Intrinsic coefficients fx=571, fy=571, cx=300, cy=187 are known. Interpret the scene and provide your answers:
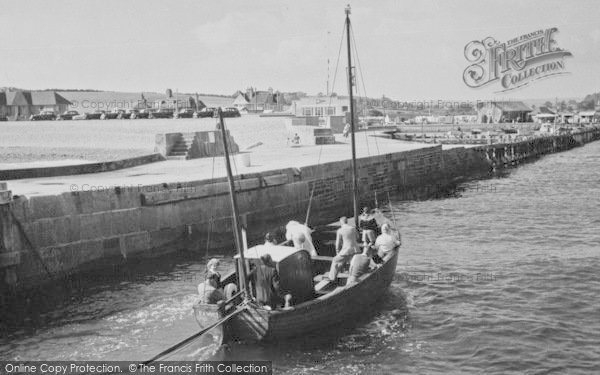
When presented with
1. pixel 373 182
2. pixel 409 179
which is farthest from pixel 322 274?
pixel 409 179

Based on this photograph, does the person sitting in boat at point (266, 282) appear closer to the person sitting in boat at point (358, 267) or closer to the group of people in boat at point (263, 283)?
the group of people in boat at point (263, 283)

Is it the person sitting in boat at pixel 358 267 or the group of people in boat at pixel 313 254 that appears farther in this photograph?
the person sitting in boat at pixel 358 267

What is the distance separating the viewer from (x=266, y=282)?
1241cm

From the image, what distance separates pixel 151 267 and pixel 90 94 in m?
97.7

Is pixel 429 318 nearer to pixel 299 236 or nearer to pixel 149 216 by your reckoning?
pixel 299 236

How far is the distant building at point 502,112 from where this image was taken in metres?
106

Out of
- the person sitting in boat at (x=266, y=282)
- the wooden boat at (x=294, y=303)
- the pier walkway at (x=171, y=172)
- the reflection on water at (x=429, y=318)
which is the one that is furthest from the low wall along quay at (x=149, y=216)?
the person sitting in boat at (x=266, y=282)

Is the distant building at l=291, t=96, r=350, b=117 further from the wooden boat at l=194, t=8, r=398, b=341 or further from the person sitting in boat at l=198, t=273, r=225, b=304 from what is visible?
the person sitting in boat at l=198, t=273, r=225, b=304

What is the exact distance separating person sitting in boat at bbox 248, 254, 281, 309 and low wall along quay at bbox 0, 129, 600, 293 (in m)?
8.00

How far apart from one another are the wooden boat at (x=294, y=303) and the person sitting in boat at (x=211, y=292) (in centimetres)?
25

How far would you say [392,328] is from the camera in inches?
535

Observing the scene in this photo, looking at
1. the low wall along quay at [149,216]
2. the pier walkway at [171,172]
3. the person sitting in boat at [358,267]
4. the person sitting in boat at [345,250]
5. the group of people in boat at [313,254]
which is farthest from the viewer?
the pier walkway at [171,172]

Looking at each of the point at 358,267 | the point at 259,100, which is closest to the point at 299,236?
the point at 358,267

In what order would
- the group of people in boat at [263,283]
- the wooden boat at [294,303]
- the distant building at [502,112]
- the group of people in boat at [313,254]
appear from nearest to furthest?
the wooden boat at [294,303], the group of people in boat at [313,254], the group of people in boat at [263,283], the distant building at [502,112]
